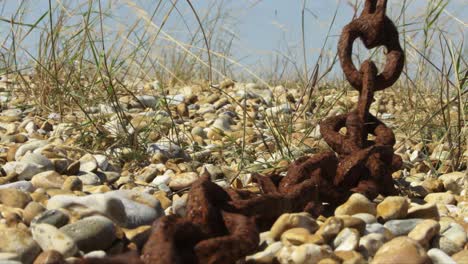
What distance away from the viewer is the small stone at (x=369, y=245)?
1.83 m

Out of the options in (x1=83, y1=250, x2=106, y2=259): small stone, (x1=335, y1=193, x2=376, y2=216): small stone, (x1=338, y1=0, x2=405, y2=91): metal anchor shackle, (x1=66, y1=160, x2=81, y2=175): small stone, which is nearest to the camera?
(x1=83, y1=250, x2=106, y2=259): small stone

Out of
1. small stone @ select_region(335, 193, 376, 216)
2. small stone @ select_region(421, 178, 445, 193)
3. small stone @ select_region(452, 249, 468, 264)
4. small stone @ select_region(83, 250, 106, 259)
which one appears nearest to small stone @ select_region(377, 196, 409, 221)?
small stone @ select_region(335, 193, 376, 216)

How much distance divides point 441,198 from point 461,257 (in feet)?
2.64

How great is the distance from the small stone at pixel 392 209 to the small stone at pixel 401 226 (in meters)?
0.05

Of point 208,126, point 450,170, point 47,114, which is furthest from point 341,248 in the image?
point 47,114

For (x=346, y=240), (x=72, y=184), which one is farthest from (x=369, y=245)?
(x=72, y=184)

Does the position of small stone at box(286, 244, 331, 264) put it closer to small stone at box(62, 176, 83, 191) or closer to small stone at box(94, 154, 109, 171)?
small stone at box(62, 176, 83, 191)

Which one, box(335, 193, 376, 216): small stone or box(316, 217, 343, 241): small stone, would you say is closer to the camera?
box(316, 217, 343, 241): small stone

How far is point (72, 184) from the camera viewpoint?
2.58 meters

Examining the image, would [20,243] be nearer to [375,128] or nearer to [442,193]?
[375,128]

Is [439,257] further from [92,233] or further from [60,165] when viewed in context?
[60,165]

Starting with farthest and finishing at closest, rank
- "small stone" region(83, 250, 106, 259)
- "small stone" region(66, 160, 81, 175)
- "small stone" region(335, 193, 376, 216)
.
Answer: "small stone" region(66, 160, 81, 175) → "small stone" region(335, 193, 376, 216) → "small stone" region(83, 250, 106, 259)

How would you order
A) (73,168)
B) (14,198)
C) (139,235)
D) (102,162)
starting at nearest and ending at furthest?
(139,235) → (14,198) → (73,168) → (102,162)

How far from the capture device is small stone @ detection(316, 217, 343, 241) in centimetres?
185
